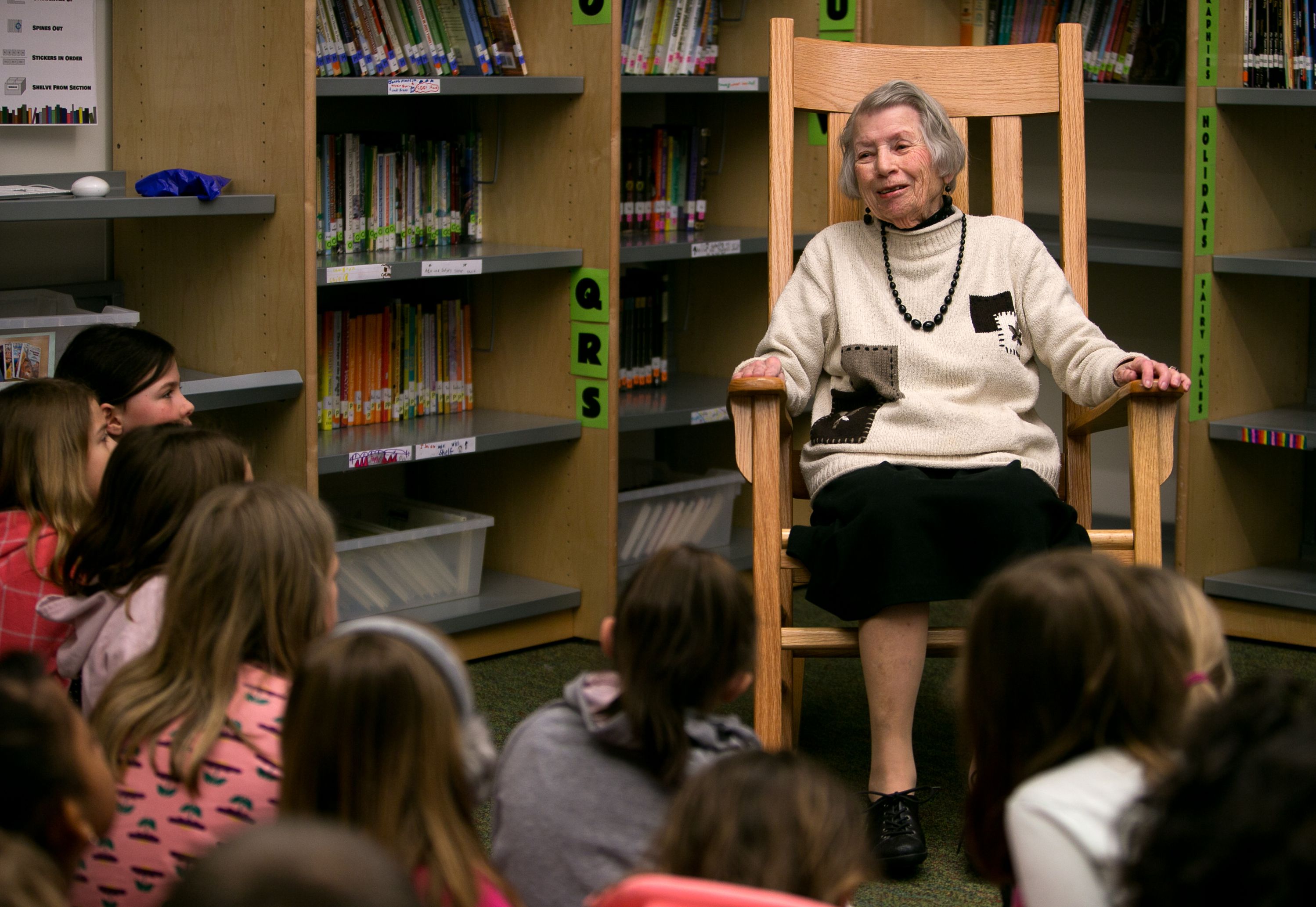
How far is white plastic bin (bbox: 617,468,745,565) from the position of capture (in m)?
3.27

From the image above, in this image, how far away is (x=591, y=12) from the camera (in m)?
2.86

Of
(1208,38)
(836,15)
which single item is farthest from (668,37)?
(1208,38)

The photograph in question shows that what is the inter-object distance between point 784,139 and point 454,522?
108 centimetres

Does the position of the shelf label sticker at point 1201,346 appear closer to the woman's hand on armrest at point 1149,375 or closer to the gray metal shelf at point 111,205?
the woman's hand on armrest at point 1149,375

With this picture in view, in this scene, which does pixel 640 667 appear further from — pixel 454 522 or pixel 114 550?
pixel 454 522

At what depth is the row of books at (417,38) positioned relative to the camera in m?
2.72

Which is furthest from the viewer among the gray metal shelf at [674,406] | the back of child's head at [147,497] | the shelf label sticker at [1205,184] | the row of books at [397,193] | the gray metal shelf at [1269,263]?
the gray metal shelf at [674,406]

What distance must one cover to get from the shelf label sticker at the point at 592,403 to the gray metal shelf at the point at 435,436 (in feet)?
0.08

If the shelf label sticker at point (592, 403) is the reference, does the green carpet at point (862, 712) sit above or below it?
below

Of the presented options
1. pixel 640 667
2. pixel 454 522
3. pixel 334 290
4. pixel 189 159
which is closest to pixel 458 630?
pixel 454 522

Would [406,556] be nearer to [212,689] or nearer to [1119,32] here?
[212,689]

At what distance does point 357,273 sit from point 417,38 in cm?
56

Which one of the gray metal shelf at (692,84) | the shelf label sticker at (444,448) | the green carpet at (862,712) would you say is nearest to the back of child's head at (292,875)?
the green carpet at (862,712)

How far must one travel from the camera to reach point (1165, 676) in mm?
1151
